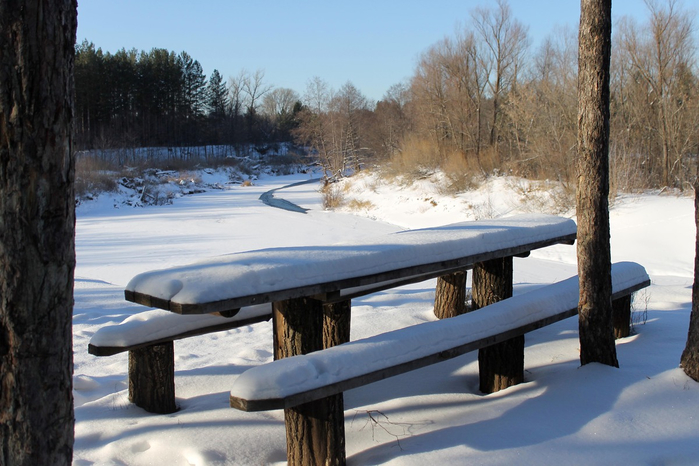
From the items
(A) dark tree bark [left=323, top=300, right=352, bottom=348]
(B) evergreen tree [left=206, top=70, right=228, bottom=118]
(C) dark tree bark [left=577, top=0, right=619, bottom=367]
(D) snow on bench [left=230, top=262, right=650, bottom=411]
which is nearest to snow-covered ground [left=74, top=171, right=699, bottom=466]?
(C) dark tree bark [left=577, top=0, right=619, bottom=367]

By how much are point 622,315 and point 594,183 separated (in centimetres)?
151

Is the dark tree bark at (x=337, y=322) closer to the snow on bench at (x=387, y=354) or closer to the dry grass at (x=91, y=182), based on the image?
the snow on bench at (x=387, y=354)

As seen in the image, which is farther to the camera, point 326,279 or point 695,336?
point 695,336

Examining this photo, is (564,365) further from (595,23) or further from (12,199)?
(12,199)

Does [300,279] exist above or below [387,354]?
above

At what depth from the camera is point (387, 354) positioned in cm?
270

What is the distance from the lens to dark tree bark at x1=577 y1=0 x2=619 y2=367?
329 cm

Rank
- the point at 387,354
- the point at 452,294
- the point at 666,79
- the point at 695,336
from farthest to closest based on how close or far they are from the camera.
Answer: the point at 666,79
the point at 452,294
the point at 695,336
the point at 387,354

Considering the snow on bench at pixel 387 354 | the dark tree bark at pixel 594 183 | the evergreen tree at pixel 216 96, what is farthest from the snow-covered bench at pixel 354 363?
the evergreen tree at pixel 216 96

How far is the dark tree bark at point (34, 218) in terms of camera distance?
4.91 ft

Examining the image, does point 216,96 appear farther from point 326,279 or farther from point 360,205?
point 326,279

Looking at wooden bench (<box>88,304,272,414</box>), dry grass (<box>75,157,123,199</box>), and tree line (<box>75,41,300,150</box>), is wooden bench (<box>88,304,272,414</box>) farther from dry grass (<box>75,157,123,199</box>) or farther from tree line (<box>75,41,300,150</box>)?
tree line (<box>75,41,300,150</box>)

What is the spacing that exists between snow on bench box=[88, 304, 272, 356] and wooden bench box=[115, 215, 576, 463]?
595mm

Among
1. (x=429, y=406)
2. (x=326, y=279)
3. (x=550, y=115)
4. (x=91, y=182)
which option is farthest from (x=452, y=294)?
(x=91, y=182)
